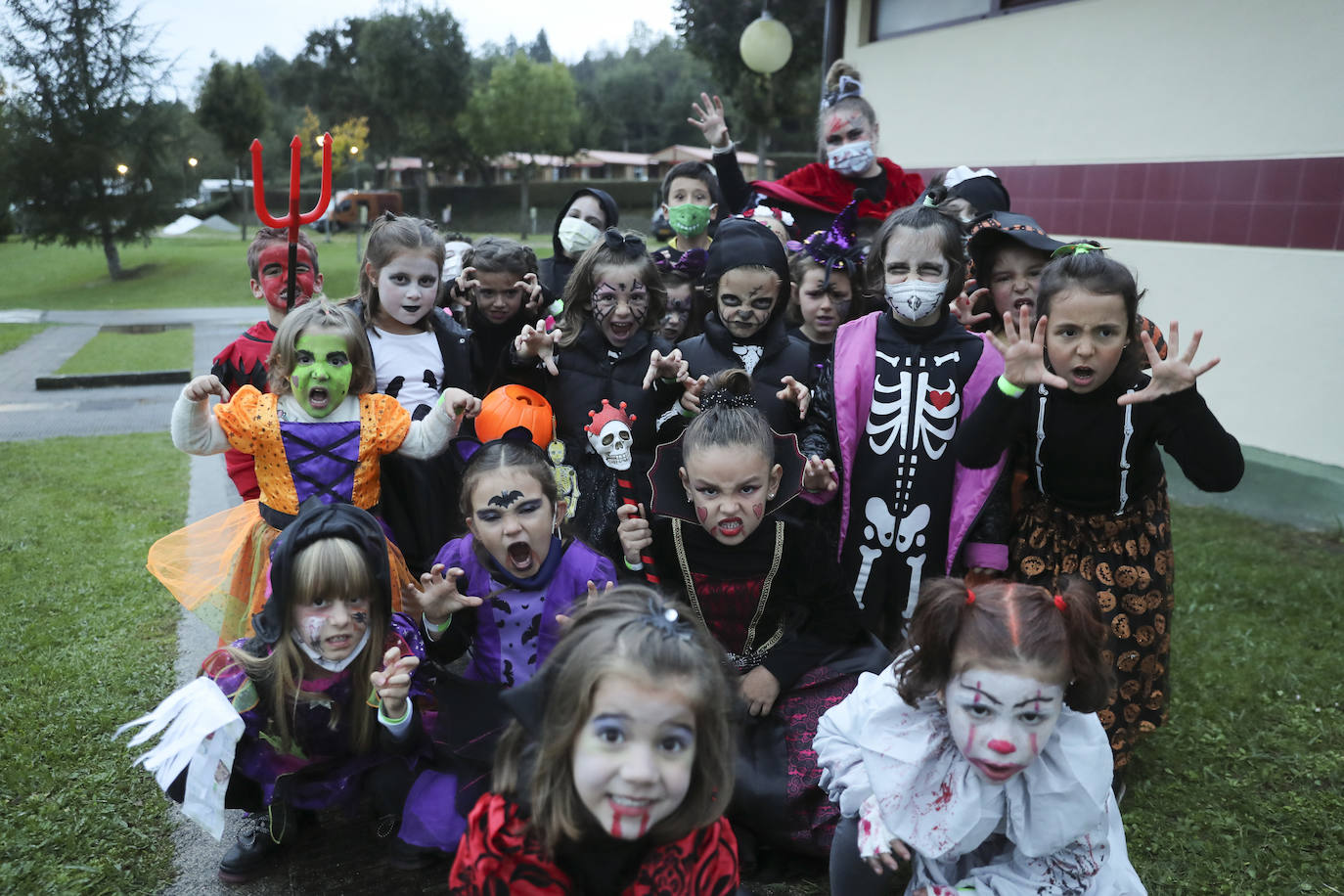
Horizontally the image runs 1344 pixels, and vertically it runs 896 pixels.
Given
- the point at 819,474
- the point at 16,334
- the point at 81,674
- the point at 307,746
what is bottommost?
the point at 16,334

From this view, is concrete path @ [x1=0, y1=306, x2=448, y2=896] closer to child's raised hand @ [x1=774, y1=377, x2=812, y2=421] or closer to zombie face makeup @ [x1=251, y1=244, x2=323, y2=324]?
zombie face makeup @ [x1=251, y1=244, x2=323, y2=324]

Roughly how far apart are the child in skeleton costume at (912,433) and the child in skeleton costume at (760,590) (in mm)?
219

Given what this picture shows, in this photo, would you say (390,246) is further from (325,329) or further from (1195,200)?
(1195,200)

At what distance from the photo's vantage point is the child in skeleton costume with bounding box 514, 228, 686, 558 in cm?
343

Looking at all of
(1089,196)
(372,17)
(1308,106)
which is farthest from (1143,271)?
(372,17)

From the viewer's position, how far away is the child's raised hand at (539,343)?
3436 millimetres

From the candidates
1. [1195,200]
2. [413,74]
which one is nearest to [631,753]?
[1195,200]

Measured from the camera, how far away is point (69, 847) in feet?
8.88

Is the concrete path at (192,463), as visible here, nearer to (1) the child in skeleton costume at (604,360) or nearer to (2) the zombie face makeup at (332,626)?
(2) the zombie face makeup at (332,626)

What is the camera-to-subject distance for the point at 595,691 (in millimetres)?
1811

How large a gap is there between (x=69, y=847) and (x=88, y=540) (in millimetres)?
3118

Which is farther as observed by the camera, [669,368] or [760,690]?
[669,368]

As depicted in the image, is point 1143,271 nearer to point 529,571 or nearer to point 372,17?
point 529,571

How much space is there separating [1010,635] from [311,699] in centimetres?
186
